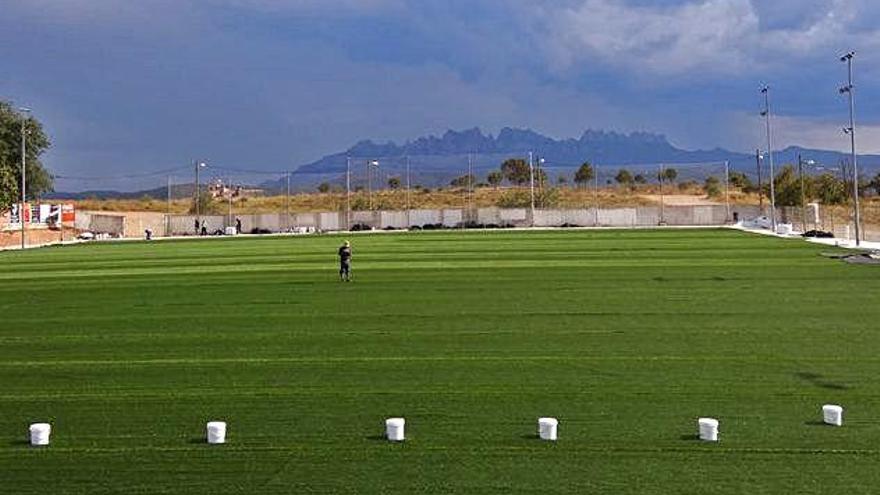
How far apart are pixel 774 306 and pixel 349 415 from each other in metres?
14.2

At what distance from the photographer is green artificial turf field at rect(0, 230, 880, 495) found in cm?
980

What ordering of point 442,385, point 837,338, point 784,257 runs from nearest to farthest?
point 442,385 → point 837,338 → point 784,257

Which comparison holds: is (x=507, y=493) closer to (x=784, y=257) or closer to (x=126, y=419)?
(x=126, y=419)

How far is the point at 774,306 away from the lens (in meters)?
23.4

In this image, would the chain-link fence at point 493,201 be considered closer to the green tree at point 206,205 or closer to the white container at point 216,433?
the green tree at point 206,205

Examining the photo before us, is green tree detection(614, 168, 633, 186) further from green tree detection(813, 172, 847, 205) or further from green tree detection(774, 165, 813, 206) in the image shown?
green tree detection(774, 165, 813, 206)

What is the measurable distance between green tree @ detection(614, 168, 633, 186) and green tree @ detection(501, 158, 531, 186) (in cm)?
1449

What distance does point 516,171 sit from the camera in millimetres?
164625

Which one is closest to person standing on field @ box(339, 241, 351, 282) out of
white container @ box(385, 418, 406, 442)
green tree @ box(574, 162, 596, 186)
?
white container @ box(385, 418, 406, 442)

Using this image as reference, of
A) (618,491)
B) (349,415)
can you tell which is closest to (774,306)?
(349,415)

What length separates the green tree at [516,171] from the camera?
527 feet

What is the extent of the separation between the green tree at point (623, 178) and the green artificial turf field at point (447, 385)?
119m

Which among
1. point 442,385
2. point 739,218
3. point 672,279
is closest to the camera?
point 442,385

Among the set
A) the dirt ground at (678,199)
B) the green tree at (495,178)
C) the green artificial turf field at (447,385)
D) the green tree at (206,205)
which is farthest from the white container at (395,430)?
the green tree at (495,178)
